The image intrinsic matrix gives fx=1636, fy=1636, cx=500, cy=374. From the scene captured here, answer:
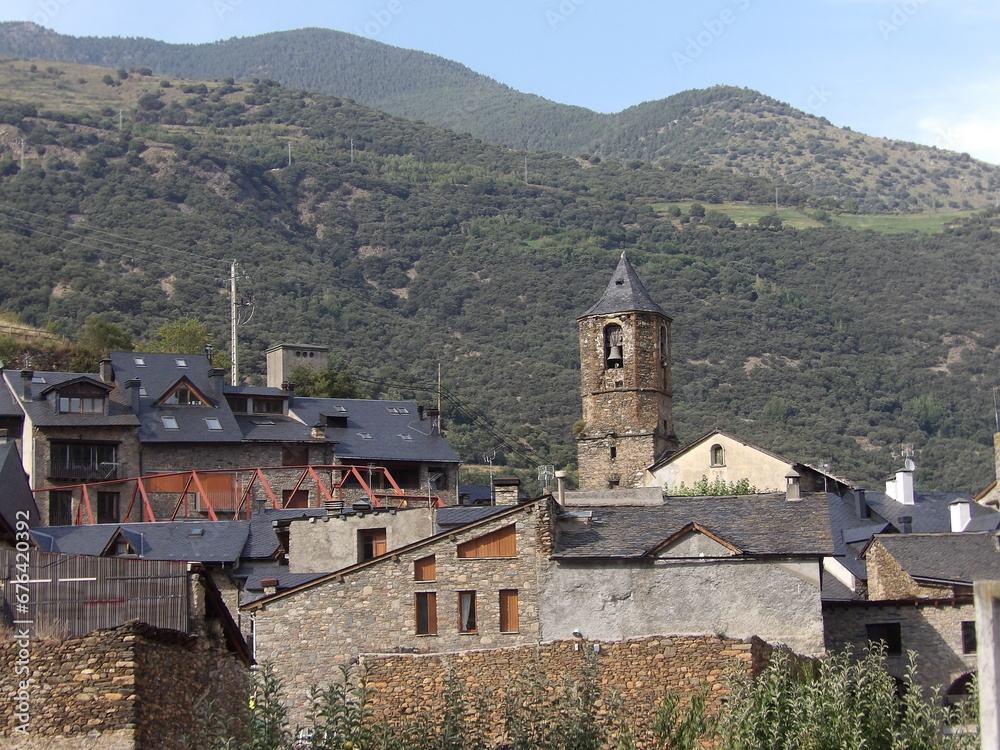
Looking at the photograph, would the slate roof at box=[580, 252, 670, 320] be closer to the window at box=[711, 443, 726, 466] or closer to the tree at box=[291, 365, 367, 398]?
the window at box=[711, 443, 726, 466]

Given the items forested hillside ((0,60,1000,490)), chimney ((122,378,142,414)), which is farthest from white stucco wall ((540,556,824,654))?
forested hillside ((0,60,1000,490))

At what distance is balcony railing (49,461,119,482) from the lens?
60031 mm

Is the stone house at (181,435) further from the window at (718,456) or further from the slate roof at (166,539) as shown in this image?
the window at (718,456)

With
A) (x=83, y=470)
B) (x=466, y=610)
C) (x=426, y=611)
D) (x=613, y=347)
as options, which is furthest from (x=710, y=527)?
(x=613, y=347)

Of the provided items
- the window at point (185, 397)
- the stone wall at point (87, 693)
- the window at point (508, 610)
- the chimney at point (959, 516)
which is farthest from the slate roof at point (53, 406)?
the stone wall at point (87, 693)

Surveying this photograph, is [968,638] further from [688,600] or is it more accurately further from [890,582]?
[688,600]

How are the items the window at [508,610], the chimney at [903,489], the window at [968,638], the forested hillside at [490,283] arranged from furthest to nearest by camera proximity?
the forested hillside at [490,283] < the chimney at [903,489] < the window at [968,638] < the window at [508,610]

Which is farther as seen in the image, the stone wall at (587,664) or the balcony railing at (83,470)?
the balcony railing at (83,470)

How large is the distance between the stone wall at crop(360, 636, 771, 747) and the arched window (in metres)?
36.7

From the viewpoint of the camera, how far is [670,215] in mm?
195625

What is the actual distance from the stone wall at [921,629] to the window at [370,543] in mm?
10933

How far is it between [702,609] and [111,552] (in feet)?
55.3

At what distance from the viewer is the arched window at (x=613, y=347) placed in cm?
6744

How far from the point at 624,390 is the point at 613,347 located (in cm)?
216
